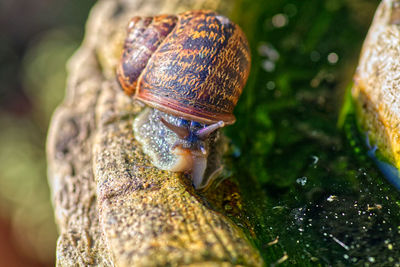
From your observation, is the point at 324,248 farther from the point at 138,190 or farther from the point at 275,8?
the point at 275,8

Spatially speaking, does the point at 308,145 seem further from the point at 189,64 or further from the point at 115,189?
the point at 115,189

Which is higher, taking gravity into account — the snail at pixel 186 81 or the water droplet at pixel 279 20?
the water droplet at pixel 279 20

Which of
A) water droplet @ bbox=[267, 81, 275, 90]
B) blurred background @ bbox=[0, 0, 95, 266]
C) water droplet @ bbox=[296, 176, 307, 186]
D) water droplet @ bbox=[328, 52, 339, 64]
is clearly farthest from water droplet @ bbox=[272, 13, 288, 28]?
blurred background @ bbox=[0, 0, 95, 266]

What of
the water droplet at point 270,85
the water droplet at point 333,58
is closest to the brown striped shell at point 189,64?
the water droplet at point 270,85

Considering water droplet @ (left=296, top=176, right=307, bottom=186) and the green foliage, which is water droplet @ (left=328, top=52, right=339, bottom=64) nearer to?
the green foliage

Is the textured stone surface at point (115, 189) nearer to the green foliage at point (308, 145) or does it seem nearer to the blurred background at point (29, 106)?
the green foliage at point (308, 145)

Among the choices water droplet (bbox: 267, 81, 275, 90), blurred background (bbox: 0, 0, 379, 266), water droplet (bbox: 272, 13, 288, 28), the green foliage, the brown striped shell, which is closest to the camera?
the green foliage

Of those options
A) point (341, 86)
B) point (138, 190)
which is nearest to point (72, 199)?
point (138, 190)
